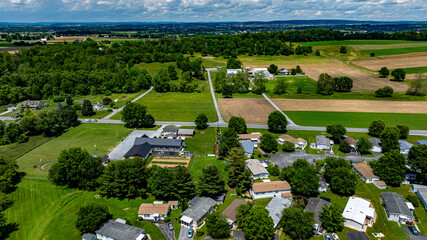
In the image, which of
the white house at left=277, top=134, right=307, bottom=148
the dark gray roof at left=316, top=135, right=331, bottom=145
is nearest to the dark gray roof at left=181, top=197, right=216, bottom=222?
the white house at left=277, top=134, right=307, bottom=148

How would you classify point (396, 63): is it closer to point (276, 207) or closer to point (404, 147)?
point (404, 147)

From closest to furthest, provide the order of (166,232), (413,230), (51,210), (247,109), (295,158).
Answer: (413,230), (166,232), (51,210), (295,158), (247,109)

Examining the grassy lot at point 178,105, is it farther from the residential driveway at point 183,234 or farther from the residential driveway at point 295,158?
the residential driveway at point 183,234

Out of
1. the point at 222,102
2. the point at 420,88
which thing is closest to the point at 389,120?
the point at 420,88

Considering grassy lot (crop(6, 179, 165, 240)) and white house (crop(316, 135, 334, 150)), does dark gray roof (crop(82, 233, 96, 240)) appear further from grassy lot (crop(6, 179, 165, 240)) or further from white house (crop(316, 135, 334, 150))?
white house (crop(316, 135, 334, 150))

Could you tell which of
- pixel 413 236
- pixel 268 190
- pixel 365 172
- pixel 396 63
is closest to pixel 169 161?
pixel 268 190

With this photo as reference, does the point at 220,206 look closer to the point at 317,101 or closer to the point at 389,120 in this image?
the point at 389,120
